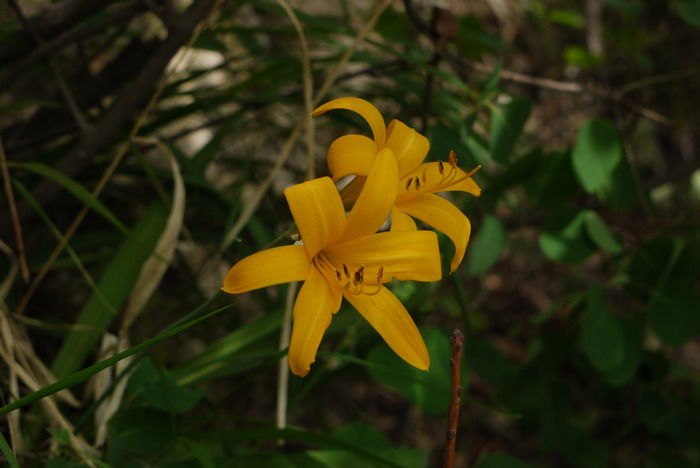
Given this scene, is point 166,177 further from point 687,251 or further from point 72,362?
point 687,251

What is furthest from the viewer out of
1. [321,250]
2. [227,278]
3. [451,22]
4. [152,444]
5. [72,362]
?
[451,22]

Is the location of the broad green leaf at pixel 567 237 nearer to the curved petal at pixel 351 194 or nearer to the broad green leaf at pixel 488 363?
the broad green leaf at pixel 488 363

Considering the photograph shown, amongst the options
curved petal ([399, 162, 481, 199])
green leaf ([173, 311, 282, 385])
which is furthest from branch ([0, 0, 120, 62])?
curved petal ([399, 162, 481, 199])

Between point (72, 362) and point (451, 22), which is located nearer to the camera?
point (72, 362)

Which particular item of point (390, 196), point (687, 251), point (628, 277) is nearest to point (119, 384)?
point (390, 196)

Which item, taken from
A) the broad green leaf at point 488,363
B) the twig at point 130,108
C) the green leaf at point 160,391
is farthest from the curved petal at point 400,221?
the broad green leaf at point 488,363

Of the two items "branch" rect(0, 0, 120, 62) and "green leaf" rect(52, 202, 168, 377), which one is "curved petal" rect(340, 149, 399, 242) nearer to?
"green leaf" rect(52, 202, 168, 377)
